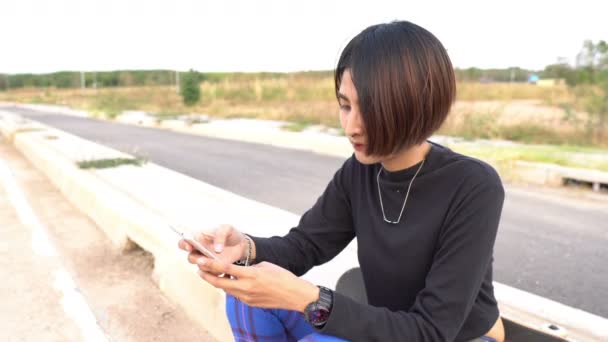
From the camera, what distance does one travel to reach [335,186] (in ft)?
6.68

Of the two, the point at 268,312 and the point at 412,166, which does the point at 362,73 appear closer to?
the point at 412,166

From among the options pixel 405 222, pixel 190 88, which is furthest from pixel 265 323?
pixel 190 88

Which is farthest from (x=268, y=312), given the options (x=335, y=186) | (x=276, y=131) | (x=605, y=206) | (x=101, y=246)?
(x=276, y=131)

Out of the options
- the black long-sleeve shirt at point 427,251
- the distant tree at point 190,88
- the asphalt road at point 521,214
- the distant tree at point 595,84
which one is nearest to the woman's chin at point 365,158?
the black long-sleeve shirt at point 427,251

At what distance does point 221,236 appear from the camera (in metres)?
1.94

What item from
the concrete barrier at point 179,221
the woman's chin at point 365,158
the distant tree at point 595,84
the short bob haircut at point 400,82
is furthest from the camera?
the distant tree at point 595,84

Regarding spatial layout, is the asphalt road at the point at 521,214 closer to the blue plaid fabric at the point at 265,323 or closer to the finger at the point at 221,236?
the blue plaid fabric at the point at 265,323

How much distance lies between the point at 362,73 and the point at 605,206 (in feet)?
20.1

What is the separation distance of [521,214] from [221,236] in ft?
16.5

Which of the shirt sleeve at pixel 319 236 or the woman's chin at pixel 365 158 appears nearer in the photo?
the woman's chin at pixel 365 158

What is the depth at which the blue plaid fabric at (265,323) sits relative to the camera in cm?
185

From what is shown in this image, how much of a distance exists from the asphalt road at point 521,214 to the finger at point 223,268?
2.99 meters

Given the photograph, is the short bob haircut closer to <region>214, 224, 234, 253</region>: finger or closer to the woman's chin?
the woman's chin

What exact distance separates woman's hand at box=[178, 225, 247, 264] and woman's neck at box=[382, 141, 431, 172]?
64cm
